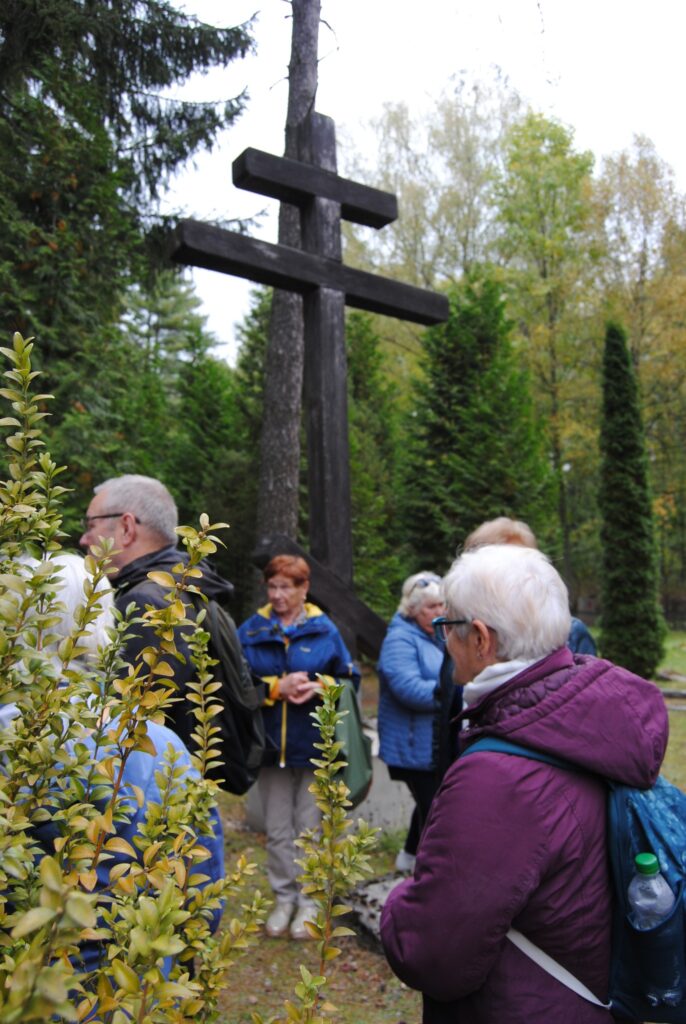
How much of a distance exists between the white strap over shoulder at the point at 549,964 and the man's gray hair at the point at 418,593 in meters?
2.76

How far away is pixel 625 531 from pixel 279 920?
474 inches

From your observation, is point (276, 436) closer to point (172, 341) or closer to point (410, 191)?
point (410, 191)

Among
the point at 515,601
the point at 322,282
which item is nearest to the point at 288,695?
the point at 322,282

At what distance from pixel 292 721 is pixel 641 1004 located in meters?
2.70

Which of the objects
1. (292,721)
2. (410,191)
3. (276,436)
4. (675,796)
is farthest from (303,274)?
(410,191)

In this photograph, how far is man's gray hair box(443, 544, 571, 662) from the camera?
168 centimetres

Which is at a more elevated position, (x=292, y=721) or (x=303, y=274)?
(x=303, y=274)

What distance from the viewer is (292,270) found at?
4156 millimetres

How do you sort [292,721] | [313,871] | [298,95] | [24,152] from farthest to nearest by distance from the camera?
1. [298,95]
2. [24,152]
3. [292,721]
4. [313,871]

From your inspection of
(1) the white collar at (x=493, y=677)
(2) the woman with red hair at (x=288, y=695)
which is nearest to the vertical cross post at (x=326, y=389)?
(2) the woman with red hair at (x=288, y=695)

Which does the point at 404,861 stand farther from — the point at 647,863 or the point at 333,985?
the point at 647,863

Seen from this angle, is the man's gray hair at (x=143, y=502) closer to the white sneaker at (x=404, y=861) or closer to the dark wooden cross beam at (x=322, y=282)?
the dark wooden cross beam at (x=322, y=282)

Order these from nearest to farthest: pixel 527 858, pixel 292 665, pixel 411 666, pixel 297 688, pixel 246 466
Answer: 1. pixel 527 858
2. pixel 297 688
3. pixel 292 665
4. pixel 411 666
5. pixel 246 466

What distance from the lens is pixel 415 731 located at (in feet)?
14.1
